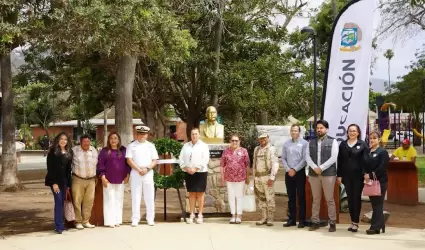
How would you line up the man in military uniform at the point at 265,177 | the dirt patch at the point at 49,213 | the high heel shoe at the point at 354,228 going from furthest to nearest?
the dirt patch at the point at 49,213 → the man in military uniform at the point at 265,177 → the high heel shoe at the point at 354,228

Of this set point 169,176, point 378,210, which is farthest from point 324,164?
point 169,176

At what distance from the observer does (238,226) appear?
9250 millimetres

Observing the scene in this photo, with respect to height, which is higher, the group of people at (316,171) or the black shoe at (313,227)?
the group of people at (316,171)

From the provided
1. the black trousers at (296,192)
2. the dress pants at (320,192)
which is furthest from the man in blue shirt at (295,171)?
the dress pants at (320,192)

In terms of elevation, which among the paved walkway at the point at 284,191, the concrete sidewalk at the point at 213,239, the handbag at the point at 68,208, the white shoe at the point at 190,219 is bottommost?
the paved walkway at the point at 284,191

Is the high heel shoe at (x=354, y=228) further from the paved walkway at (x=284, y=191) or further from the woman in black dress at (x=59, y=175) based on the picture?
the paved walkway at (x=284, y=191)

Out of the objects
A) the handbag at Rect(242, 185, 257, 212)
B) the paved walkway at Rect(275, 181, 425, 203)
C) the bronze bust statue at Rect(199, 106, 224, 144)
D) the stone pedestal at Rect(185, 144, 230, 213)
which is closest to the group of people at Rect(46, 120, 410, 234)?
the handbag at Rect(242, 185, 257, 212)

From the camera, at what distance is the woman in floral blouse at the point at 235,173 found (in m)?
9.43

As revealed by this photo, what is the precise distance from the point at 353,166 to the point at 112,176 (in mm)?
3978

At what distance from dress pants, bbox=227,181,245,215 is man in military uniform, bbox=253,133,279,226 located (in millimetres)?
301

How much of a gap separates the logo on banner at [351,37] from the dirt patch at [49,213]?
3247 millimetres

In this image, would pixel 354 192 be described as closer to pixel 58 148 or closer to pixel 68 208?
pixel 68 208

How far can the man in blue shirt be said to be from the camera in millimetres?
8938

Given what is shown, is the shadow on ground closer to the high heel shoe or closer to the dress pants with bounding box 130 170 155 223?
the dress pants with bounding box 130 170 155 223
